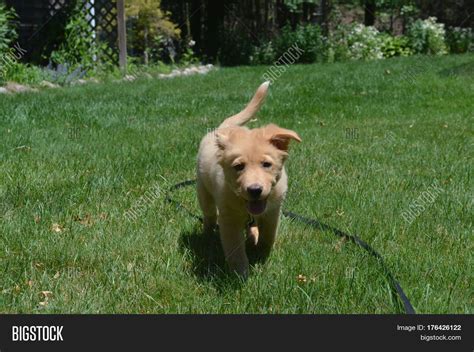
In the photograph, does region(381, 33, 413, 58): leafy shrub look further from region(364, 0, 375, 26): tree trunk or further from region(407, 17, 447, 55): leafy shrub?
region(364, 0, 375, 26): tree trunk

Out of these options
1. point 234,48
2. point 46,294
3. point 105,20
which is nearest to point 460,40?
point 234,48

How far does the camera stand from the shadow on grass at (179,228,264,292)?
292 cm

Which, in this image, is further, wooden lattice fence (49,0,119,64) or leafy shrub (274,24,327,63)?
leafy shrub (274,24,327,63)

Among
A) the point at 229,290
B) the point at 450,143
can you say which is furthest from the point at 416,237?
the point at 450,143

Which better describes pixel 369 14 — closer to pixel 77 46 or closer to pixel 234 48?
pixel 234 48

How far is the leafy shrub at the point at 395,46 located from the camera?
20797 millimetres

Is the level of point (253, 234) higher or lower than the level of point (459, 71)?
higher

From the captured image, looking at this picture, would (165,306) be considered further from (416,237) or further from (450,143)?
(450,143)

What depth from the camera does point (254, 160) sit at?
272 cm

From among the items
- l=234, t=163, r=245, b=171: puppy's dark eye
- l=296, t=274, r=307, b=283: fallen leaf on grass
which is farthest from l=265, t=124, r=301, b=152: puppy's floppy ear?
l=296, t=274, r=307, b=283: fallen leaf on grass

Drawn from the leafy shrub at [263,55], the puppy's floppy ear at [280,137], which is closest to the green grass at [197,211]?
the puppy's floppy ear at [280,137]

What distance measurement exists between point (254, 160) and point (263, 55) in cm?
1807

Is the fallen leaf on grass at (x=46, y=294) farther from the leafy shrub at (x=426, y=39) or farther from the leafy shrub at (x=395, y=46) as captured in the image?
the leafy shrub at (x=426, y=39)
